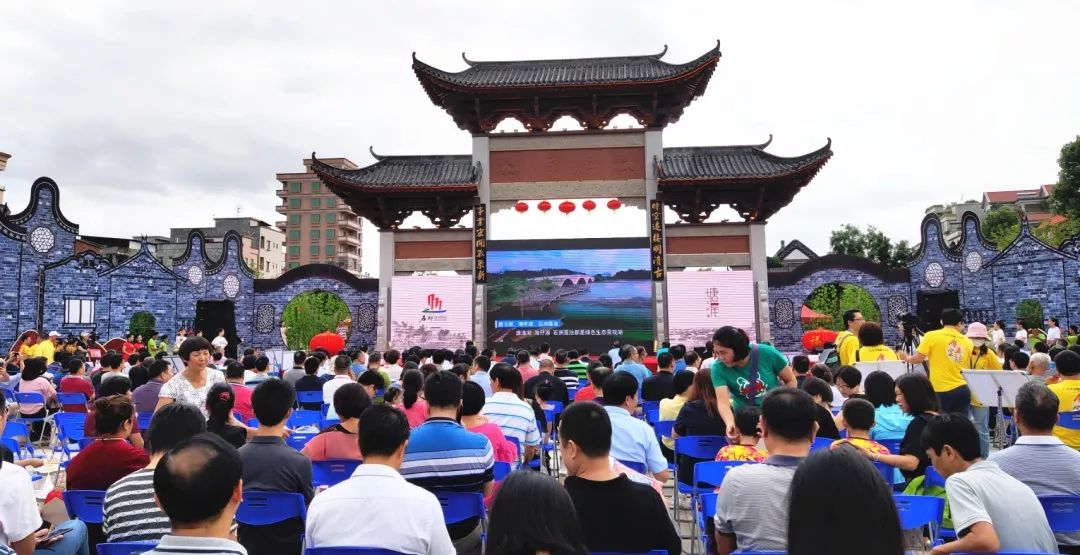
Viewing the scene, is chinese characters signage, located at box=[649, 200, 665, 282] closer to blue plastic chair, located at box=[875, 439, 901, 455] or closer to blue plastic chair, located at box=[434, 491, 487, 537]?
blue plastic chair, located at box=[875, 439, 901, 455]

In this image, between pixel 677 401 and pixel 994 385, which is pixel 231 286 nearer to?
pixel 677 401

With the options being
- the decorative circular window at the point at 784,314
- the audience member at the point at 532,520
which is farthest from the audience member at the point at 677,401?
the decorative circular window at the point at 784,314

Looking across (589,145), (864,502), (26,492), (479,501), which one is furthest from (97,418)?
(589,145)

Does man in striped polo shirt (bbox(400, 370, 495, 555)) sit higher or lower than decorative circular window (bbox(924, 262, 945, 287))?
lower

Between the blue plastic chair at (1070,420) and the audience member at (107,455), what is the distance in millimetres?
6199

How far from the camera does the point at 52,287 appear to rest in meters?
16.4

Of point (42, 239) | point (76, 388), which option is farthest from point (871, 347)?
point (42, 239)

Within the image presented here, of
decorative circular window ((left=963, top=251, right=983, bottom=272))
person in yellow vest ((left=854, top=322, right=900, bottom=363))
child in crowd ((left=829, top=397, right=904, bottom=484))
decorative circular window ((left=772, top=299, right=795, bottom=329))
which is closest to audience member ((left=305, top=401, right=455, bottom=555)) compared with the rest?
child in crowd ((left=829, top=397, right=904, bottom=484))

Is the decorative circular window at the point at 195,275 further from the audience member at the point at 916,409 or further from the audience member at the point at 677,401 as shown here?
the audience member at the point at 916,409

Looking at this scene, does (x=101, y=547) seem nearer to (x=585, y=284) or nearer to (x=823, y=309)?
(x=585, y=284)

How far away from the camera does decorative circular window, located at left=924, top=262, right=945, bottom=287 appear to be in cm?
1795

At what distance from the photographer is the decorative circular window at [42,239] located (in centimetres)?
1625

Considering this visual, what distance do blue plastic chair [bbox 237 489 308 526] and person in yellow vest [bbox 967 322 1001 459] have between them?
19.0 feet

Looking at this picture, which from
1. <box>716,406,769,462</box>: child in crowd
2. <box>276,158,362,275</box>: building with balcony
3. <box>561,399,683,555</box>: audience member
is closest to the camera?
<box>561,399,683,555</box>: audience member
